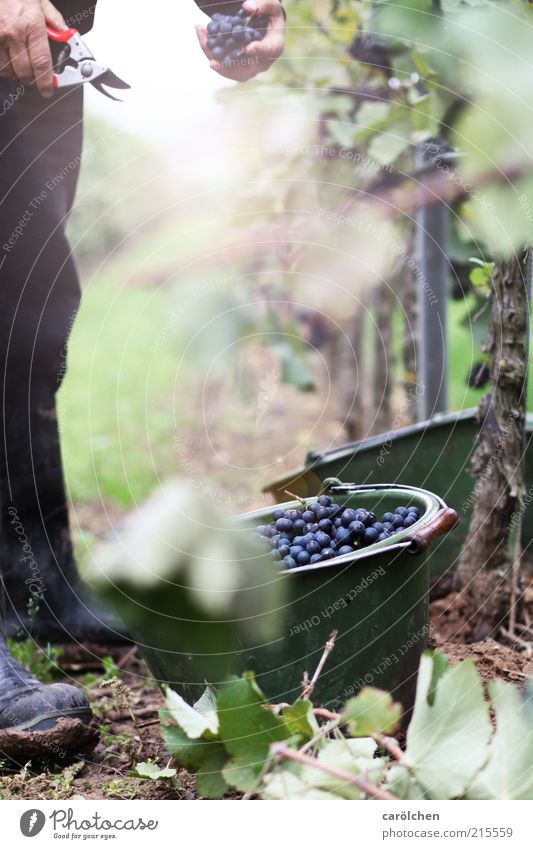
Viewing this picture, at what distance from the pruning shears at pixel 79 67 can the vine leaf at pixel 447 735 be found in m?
0.90

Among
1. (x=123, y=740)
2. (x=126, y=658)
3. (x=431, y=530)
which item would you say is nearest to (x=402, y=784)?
(x=431, y=530)

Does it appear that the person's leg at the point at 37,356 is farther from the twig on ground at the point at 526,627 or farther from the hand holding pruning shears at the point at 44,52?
the twig on ground at the point at 526,627

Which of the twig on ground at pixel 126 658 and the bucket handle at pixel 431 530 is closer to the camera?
the bucket handle at pixel 431 530

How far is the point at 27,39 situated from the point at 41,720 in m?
0.90

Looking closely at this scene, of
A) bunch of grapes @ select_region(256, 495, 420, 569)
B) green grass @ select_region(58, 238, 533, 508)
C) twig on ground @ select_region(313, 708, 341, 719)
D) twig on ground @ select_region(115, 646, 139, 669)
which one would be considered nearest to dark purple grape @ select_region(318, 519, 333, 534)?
A: bunch of grapes @ select_region(256, 495, 420, 569)

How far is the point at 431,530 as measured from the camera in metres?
0.97

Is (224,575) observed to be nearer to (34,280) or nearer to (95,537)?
(34,280)

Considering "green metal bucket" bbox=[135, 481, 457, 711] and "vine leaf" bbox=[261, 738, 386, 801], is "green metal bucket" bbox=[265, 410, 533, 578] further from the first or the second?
"vine leaf" bbox=[261, 738, 386, 801]

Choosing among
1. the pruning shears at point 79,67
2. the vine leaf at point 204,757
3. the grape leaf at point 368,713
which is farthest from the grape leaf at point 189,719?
the pruning shears at point 79,67

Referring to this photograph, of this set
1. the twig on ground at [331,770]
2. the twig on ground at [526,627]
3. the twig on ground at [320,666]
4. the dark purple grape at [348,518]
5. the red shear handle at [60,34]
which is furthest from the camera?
the twig on ground at [526,627]

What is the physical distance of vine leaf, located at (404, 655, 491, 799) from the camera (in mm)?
877

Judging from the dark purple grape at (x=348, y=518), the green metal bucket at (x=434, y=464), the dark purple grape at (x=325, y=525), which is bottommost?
the dark purple grape at (x=325, y=525)

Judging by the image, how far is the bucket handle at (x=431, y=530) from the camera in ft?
3.13

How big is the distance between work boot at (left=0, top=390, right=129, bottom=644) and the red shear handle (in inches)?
23.5
